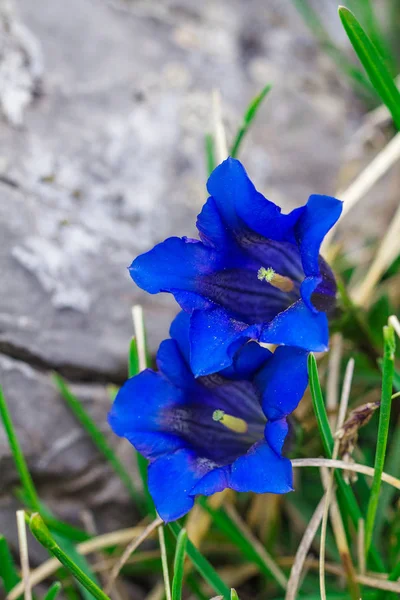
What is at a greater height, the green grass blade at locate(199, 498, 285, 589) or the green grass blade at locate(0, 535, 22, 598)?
the green grass blade at locate(199, 498, 285, 589)

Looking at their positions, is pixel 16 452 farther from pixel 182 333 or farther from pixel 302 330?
pixel 302 330

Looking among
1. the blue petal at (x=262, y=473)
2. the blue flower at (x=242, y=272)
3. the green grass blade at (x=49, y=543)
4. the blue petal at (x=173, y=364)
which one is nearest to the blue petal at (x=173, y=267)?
the blue flower at (x=242, y=272)

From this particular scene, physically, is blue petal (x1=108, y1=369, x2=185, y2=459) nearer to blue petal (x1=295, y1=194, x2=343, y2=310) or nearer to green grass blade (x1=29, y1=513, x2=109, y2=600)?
green grass blade (x1=29, y1=513, x2=109, y2=600)

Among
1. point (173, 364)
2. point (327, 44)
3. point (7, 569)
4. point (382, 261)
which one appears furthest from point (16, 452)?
point (327, 44)

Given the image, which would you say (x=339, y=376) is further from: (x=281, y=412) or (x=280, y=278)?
(x=281, y=412)

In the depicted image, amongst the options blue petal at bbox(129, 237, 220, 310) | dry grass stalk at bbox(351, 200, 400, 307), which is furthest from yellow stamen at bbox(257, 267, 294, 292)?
dry grass stalk at bbox(351, 200, 400, 307)

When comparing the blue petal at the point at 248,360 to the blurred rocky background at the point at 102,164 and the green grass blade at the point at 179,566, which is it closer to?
the green grass blade at the point at 179,566

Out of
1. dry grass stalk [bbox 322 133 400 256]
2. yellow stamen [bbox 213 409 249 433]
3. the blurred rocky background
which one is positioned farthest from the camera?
dry grass stalk [bbox 322 133 400 256]
